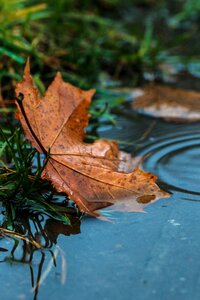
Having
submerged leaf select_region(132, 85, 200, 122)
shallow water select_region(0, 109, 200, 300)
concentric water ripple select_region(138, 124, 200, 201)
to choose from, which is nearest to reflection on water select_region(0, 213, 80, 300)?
shallow water select_region(0, 109, 200, 300)

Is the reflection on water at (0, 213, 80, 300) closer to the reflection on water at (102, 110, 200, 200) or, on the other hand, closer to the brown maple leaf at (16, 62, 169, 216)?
the brown maple leaf at (16, 62, 169, 216)

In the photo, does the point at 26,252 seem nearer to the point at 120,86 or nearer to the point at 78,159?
the point at 78,159

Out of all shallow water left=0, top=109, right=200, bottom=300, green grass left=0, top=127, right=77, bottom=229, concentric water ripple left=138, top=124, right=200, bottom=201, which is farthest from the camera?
concentric water ripple left=138, top=124, right=200, bottom=201

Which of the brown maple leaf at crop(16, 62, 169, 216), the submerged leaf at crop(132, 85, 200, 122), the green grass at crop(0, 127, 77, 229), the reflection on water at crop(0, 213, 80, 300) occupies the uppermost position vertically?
the submerged leaf at crop(132, 85, 200, 122)

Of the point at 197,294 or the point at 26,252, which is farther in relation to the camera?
the point at 26,252

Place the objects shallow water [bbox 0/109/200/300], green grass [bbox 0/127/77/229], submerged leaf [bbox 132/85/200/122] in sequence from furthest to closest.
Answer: submerged leaf [bbox 132/85/200/122] < green grass [bbox 0/127/77/229] < shallow water [bbox 0/109/200/300]

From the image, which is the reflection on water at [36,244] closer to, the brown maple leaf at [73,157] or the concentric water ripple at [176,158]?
the brown maple leaf at [73,157]

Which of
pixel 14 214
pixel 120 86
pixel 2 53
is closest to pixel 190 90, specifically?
pixel 120 86
